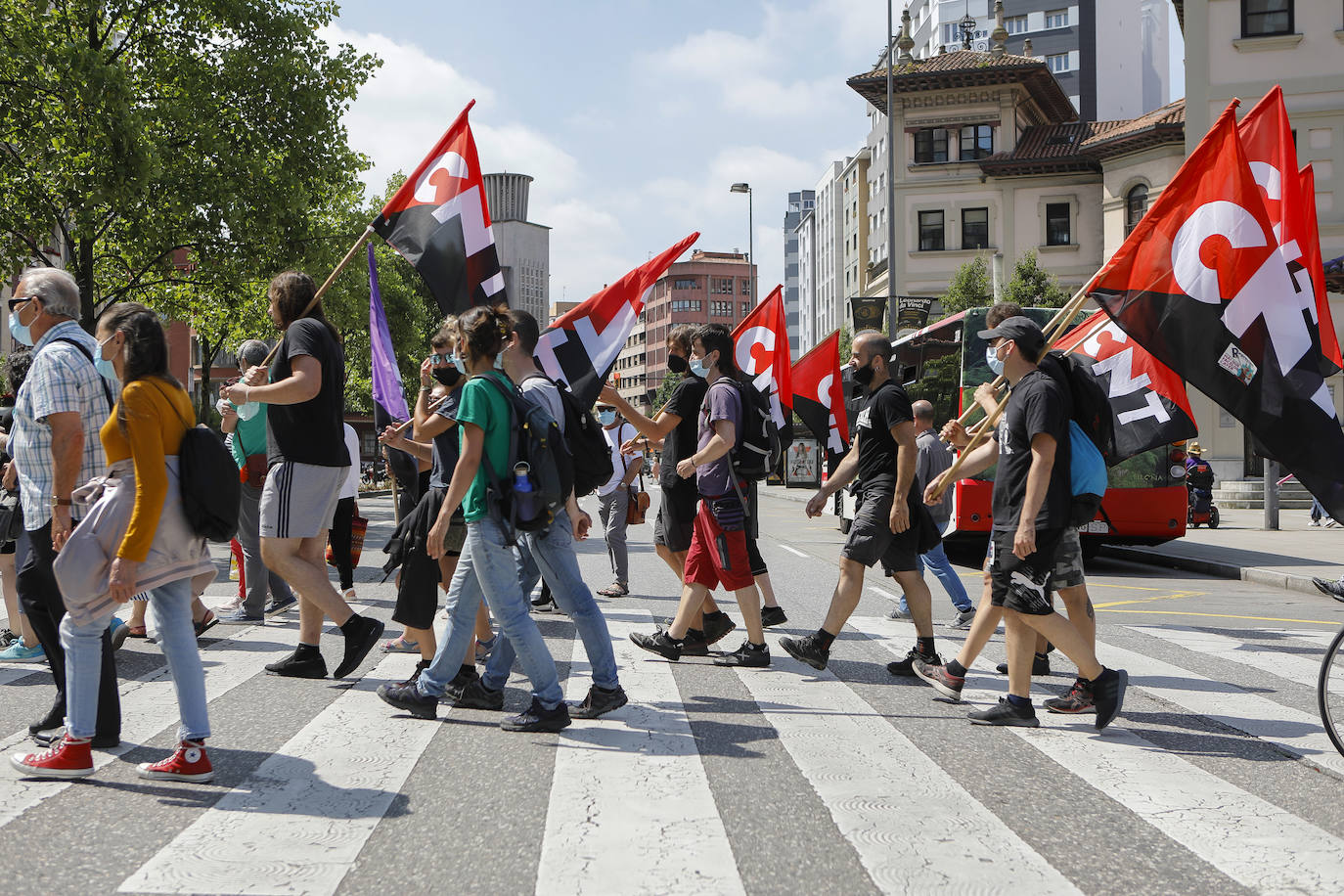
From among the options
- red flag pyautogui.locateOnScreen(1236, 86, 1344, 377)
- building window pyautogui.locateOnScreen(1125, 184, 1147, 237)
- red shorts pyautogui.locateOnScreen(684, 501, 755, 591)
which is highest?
building window pyautogui.locateOnScreen(1125, 184, 1147, 237)

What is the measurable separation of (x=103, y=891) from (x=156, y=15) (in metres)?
23.8

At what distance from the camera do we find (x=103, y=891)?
10.9 feet

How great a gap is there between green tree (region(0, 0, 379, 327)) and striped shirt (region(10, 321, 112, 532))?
17.9 m

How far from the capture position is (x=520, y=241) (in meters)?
162

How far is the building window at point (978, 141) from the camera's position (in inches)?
1944

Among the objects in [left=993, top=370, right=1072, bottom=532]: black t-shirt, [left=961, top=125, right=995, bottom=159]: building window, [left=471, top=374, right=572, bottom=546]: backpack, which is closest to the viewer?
[left=471, top=374, right=572, bottom=546]: backpack

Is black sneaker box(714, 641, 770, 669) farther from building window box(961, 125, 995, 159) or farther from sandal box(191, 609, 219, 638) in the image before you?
building window box(961, 125, 995, 159)

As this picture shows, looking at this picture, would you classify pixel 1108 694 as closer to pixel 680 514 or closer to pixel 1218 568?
pixel 680 514

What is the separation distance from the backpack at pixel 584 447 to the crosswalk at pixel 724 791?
1123mm

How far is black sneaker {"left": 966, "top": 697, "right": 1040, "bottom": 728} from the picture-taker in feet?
18.2

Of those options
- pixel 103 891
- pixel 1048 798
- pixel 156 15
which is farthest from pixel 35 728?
pixel 156 15

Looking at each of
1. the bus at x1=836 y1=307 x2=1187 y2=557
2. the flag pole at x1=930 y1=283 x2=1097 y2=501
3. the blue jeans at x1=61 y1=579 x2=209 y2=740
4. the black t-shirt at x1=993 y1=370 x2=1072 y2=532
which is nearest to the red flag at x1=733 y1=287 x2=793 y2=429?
the bus at x1=836 y1=307 x2=1187 y2=557

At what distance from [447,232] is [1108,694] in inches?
196

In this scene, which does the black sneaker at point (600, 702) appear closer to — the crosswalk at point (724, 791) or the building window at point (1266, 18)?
the crosswalk at point (724, 791)
